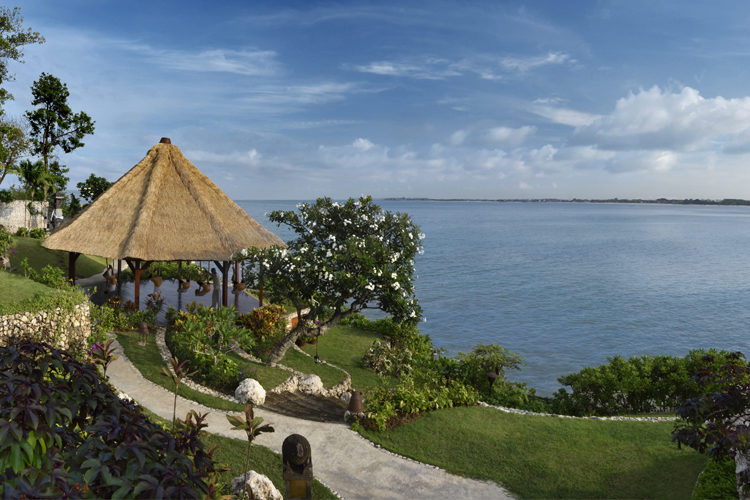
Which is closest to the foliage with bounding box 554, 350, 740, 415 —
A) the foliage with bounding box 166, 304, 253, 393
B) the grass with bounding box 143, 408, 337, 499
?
the grass with bounding box 143, 408, 337, 499

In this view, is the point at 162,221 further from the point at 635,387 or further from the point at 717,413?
the point at 717,413

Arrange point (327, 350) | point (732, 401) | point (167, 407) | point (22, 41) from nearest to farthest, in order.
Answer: point (732, 401), point (167, 407), point (327, 350), point (22, 41)

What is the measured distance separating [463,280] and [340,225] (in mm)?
40529

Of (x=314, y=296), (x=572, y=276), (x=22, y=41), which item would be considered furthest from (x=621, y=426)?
(x=572, y=276)

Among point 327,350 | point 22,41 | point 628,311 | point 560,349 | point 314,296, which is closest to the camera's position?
point 314,296

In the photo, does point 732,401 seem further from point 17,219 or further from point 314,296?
point 17,219

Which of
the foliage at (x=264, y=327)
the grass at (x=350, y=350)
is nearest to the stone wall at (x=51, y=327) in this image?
the foliage at (x=264, y=327)

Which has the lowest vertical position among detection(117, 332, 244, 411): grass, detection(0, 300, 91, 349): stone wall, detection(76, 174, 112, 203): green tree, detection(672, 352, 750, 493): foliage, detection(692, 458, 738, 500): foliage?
detection(117, 332, 244, 411): grass

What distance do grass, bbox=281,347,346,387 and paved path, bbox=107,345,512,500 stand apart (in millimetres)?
4020

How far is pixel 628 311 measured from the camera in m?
43.6

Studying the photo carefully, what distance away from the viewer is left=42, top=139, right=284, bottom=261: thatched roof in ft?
69.9

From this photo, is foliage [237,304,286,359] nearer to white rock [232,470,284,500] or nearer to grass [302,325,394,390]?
grass [302,325,394,390]

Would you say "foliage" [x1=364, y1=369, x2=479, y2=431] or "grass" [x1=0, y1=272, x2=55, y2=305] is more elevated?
"grass" [x1=0, y1=272, x2=55, y2=305]

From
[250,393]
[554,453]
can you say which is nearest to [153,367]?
[250,393]
